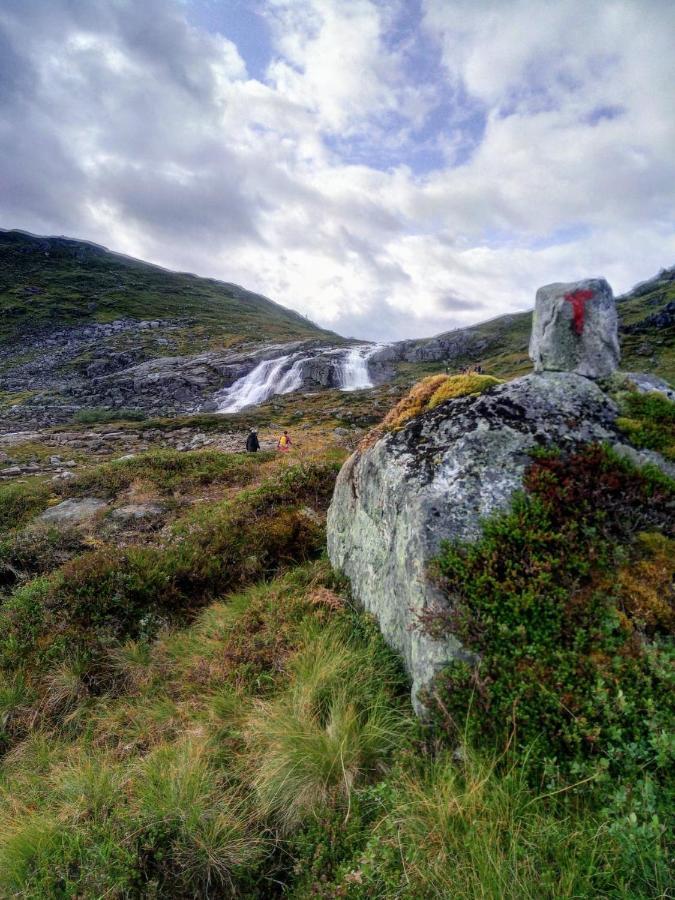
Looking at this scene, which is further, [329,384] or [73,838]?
[329,384]

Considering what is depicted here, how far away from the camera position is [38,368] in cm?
6512

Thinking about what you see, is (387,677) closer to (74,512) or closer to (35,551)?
(35,551)

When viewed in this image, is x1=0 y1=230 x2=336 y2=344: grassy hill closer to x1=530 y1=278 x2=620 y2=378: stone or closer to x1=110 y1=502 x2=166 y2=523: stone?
x1=110 y1=502 x2=166 y2=523: stone

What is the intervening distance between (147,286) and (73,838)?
149155 millimetres

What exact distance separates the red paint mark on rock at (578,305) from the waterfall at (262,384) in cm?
4584

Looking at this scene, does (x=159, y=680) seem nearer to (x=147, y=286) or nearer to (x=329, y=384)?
(x=329, y=384)

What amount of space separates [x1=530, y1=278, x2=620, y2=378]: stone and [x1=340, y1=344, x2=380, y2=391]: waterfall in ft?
171

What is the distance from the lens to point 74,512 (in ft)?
34.4

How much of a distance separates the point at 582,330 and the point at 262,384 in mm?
55528

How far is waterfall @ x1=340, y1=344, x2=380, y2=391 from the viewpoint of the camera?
201 feet

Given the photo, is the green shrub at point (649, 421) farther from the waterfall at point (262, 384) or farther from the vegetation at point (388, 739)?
the waterfall at point (262, 384)

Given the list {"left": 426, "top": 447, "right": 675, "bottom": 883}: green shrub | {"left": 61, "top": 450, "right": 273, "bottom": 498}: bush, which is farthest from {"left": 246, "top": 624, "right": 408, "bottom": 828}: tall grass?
{"left": 61, "top": 450, "right": 273, "bottom": 498}: bush

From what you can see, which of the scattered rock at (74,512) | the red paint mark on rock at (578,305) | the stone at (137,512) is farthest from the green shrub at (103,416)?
the red paint mark on rock at (578,305)

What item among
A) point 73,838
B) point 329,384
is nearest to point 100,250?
point 329,384
